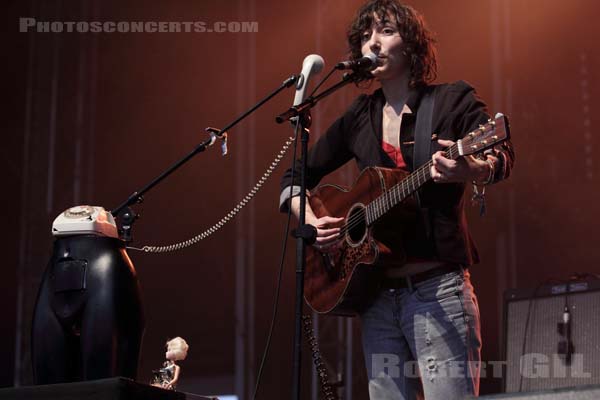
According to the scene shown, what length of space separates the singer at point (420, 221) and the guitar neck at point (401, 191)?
31 millimetres

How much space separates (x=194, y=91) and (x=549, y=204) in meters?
2.68

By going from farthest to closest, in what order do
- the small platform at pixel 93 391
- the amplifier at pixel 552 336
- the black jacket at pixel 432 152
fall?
1. the amplifier at pixel 552 336
2. the black jacket at pixel 432 152
3. the small platform at pixel 93 391

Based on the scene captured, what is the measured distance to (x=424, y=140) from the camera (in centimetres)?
287

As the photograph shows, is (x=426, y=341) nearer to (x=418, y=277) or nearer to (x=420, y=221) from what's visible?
(x=418, y=277)

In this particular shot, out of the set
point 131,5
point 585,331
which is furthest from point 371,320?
point 131,5

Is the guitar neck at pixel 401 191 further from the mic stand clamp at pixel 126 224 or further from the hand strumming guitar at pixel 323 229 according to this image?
the mic stand clamp at pixel 126 224

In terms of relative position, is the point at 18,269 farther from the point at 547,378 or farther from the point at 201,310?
the point at 547,378

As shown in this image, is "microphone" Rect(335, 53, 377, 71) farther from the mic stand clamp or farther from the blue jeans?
the mic stand clamp

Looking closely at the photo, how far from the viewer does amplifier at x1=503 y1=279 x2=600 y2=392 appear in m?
4.12

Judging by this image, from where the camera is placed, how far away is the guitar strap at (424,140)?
284 centimetres

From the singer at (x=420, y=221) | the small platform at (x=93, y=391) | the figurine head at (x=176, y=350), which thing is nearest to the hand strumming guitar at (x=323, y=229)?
the singer at (x=420, y=221)

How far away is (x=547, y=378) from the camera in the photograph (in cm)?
427

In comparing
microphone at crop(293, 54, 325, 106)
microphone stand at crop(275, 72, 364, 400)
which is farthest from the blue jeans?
microphone at crop(293, 54, 325, 106)

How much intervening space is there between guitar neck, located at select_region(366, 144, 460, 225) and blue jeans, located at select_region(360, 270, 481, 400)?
0.26 meters
